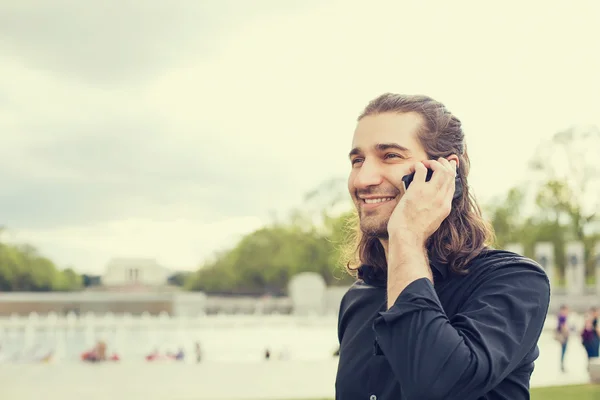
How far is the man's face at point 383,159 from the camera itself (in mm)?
2217

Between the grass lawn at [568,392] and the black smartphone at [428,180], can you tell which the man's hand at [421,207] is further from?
the grass lawn at [568,392]

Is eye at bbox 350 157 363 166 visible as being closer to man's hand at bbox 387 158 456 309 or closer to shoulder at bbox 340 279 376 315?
man's hand at bbox 387 158 456 309

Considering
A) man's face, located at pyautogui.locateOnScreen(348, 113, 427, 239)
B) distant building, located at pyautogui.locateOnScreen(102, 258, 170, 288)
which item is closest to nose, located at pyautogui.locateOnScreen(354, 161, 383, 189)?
man's face, located at pyautogui.locateOnScreen(348, 113, 427, 239)

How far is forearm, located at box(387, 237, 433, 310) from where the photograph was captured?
201cm

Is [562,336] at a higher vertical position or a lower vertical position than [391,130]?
lower

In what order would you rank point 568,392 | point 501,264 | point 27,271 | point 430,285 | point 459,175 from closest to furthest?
point 430,285 < point 501,264 < point 459,175 < point 568,392 < point 27,271

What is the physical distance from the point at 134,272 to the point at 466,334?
10132 cm

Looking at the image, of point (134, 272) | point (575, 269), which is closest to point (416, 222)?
point (575, 269)

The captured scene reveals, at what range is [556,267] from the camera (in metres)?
61.0

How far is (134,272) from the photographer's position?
3952 inches

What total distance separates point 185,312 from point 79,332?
10617mm

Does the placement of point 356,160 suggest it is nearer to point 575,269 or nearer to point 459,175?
point 459,175

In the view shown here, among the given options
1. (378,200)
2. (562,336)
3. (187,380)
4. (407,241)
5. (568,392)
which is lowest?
(187,380)

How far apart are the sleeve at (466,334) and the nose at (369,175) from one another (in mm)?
376
